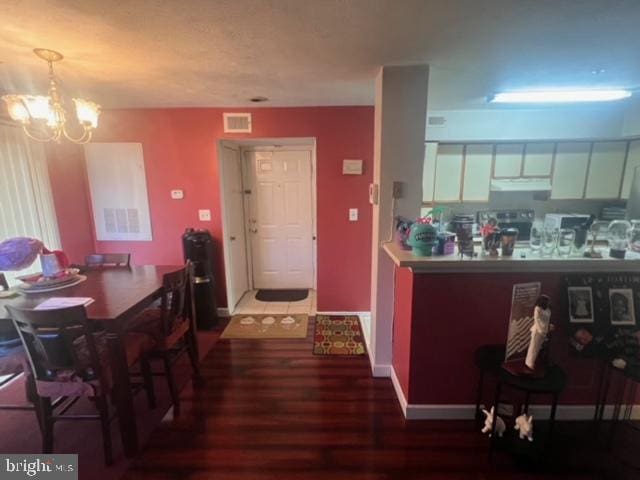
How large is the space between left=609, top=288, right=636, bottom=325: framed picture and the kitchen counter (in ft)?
0.42

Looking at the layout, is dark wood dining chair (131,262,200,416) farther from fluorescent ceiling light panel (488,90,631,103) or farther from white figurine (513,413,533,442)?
fluorescent ceiling light panel (488,90,631,103)

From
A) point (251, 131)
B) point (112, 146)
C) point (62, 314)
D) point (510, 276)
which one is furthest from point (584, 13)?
point (112, 146)

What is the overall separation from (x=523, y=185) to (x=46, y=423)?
15.9ft

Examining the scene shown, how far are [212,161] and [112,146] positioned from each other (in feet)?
3.69

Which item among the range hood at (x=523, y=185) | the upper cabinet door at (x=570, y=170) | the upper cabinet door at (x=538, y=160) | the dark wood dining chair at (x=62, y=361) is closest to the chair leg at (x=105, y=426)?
the dark wood dining chair at (x=62, y=361)

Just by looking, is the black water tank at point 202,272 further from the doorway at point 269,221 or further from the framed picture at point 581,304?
the framed picture at point 581,304

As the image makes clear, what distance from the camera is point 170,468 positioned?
5.36ft

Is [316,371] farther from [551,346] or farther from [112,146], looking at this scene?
[112,146]

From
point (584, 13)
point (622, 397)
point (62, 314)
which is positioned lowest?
point (622, 397)

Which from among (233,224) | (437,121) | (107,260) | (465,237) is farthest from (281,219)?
(465,237)

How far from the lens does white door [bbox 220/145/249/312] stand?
3.38 metres

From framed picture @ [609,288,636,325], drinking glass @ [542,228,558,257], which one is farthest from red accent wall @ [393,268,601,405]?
framed picture @ [609,288,636,325]

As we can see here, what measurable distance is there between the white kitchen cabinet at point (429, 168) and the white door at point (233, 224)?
2340 mm

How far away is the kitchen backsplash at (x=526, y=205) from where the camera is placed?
12.6ft
